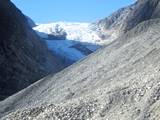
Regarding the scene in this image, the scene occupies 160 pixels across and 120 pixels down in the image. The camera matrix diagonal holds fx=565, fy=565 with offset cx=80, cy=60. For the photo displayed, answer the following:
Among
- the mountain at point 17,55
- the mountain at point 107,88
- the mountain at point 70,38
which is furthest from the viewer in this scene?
the mountain at point 70,38

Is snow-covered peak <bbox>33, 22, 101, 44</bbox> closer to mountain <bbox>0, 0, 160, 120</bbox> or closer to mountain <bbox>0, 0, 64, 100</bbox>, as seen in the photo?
mountain <bbox>0, 0, 64, 100</bbox>

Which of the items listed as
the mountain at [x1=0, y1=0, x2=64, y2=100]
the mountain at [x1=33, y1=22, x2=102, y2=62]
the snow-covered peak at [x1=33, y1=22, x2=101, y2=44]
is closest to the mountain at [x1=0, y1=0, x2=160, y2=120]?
the mountain at [x1=0, y1=0, x2=64, y2=100]

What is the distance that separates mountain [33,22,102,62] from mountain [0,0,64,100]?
14.5 m

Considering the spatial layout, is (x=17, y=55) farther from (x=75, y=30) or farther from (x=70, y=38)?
(x=75, y=30)

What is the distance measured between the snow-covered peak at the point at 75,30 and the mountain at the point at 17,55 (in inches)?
2492

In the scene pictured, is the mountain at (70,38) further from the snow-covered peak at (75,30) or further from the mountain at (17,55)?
the mountain at (17,55)

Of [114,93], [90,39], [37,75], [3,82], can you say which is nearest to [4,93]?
[3,82]

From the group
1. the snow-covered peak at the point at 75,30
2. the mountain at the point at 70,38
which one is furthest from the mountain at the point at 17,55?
the snow-covered peak at the point at 75,30

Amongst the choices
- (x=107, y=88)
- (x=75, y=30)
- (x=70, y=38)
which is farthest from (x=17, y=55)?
(x=75, y=30)

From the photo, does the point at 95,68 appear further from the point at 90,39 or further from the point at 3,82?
the point at 90,39

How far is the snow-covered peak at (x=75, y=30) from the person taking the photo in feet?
427

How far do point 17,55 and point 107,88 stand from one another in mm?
34429

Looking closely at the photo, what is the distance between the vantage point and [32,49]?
2424 inches

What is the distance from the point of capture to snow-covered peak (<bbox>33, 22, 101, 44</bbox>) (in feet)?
427
